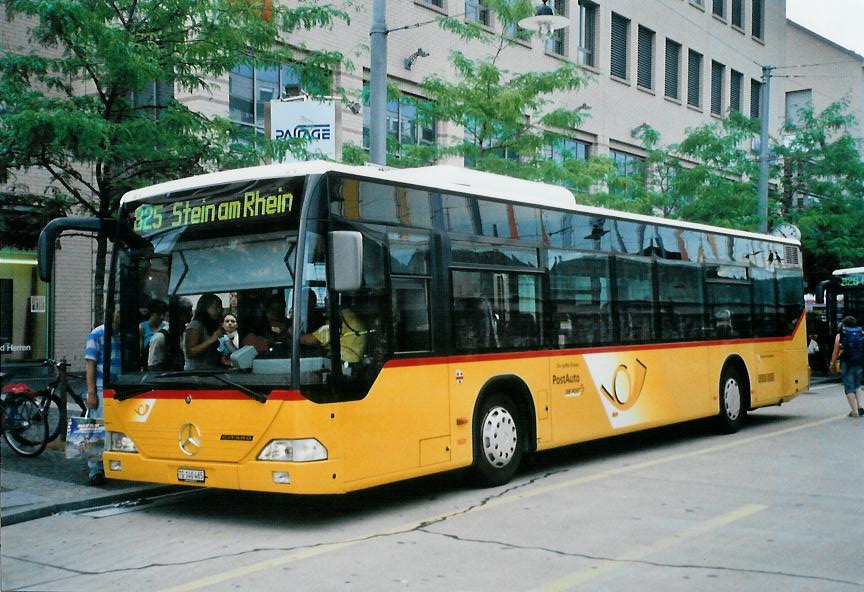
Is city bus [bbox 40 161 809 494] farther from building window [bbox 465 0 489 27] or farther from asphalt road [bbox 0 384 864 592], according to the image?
building window [bbox 465 0 489 27]

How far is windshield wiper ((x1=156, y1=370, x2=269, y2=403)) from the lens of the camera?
809 cm

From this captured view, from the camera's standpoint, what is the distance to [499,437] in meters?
10.1

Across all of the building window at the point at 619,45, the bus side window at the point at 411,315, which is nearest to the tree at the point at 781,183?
the building window at the point at 619,45

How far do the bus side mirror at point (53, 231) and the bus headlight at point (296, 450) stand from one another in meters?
2.27

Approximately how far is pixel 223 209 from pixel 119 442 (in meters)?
2.34

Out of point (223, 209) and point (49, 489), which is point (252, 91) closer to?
point (49, 489)

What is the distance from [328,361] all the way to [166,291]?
5.95ft

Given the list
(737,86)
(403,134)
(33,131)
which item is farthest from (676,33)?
(33,131)

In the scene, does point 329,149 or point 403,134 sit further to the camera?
point 403,134

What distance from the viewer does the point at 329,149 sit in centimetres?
1350

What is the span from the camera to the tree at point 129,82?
10.7m

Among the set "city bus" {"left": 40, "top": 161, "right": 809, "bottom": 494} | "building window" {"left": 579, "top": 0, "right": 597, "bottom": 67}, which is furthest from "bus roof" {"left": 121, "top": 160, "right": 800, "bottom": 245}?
"building window" {"left": 579, "top": 0, "right": 597, "bottom": 67}

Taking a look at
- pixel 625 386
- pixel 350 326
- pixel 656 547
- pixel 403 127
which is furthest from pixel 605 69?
pixel 656 547

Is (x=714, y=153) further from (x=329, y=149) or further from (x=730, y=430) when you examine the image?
(x=329, y=149)
